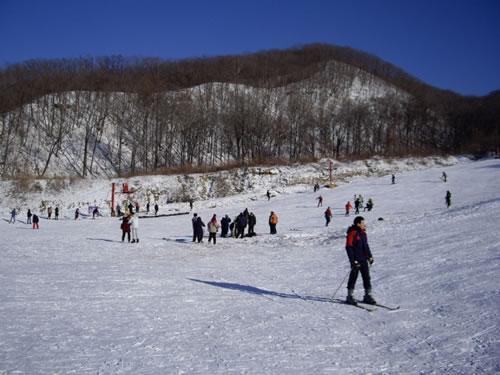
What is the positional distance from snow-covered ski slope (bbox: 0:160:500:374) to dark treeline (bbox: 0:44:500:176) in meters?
47.8

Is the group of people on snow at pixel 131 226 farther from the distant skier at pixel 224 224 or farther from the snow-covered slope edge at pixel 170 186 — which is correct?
the snow-covered slope edge at pixel 170 186

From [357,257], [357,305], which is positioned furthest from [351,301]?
[357,257]

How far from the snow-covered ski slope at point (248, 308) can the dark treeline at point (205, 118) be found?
157 ft

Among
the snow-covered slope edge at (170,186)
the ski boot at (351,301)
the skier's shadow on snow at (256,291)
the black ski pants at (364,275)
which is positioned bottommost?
the skier's shadow on snow at (256,291)

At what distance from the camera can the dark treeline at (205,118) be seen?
71.2 metres

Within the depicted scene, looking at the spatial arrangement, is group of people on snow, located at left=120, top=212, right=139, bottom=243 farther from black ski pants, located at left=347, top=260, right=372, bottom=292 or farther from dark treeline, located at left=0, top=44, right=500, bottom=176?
dark treeline, located at left=0, top=44, right=500, bottom=176

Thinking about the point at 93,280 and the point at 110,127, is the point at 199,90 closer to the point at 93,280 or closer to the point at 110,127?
the point at 110,127

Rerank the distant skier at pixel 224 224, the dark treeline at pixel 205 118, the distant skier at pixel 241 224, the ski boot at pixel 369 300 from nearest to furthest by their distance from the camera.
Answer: the ski boot at pixel 369 300
the distant skier at pixel 241 224
the distant skier at pixel 224 224
the dark treeline at pixel 205 118

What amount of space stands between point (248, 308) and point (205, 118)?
64729mm

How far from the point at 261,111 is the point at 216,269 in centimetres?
6311

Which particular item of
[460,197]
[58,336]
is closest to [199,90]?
[460,197]

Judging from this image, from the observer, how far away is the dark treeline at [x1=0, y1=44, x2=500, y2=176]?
71.2 m

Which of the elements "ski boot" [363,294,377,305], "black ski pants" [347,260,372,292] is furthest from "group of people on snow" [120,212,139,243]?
"ski boot" [363,294,377,305]

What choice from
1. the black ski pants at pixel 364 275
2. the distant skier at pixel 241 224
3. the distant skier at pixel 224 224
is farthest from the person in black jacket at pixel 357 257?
the distant skier at pixel 224 224
